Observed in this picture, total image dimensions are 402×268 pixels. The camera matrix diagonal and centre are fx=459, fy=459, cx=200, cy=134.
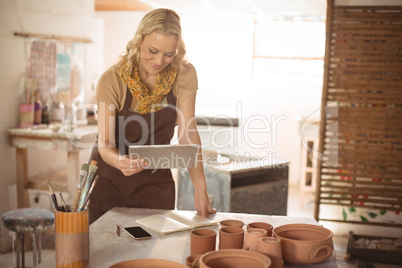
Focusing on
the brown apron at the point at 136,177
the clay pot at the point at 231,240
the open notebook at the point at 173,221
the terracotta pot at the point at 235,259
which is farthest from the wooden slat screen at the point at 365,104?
the terracotta pot at the point at 235,259

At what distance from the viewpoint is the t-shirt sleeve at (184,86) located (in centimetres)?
229

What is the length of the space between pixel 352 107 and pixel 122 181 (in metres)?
2.53

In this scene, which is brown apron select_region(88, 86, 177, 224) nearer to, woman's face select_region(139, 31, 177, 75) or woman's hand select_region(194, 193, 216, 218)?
woman's face select_region(139, 31, 177, 75)

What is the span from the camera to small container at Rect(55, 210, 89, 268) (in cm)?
137

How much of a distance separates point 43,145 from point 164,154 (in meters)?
2.42

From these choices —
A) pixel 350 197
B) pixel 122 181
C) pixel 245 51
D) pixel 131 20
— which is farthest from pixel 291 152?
pixel 122 181

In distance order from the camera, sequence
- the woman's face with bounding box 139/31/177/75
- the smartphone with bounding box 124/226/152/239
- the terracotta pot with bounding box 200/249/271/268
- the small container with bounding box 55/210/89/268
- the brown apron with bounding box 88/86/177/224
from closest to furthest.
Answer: the terracotta pot with bounding box 200/249/271/268 < the small container with bounding box 55/210/89/268 < the smartphone with bounding box 124/226/152/239 < the woman's face with bounding box 139/31/177/75 < the brown apron with bounding box 88/86/177/224

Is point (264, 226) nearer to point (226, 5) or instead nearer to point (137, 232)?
point (137, 232)

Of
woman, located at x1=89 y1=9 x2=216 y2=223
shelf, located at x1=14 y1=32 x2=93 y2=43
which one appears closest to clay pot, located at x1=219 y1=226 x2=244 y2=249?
woman, located at x1=89 y1=9 x2=216 y2=223

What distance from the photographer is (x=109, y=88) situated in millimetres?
2178

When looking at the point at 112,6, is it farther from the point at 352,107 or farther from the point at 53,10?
the point at 352,107

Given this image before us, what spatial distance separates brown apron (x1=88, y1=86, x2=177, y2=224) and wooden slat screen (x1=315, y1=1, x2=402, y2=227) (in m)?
2.18

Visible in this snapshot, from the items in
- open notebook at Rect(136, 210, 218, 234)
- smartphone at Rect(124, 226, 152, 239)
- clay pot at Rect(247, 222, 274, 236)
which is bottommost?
smartphone at Rect(124, 226, 152, 239)

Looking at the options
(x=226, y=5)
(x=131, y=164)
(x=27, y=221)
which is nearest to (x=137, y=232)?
(x=131, y=164)
